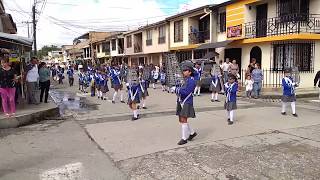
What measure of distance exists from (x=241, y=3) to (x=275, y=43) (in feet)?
12.6

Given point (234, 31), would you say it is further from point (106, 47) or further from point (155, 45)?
point (106, 47)

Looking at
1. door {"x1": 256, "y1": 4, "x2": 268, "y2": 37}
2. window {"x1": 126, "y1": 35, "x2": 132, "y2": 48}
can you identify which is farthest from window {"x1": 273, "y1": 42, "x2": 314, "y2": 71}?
window {"x1": 126, "y1": 35, "x2": 132, "y2": 48}

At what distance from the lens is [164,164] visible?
6.14 metres

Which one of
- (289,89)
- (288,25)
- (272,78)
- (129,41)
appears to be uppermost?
(129,41)

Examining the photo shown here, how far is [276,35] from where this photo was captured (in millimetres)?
19203

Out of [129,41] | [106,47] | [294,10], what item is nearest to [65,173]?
[294,10]

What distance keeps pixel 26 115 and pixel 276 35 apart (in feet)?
45.7

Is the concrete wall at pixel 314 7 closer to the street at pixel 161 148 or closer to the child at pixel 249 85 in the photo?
the child at pixel 249 85

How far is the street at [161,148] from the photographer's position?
5766 mm

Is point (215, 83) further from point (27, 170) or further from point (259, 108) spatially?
point (27, 170)

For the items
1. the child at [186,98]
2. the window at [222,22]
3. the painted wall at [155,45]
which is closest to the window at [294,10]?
the window at [222,22]

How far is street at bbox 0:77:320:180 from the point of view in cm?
577

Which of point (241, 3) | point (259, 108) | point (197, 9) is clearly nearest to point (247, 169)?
point (259, 108)

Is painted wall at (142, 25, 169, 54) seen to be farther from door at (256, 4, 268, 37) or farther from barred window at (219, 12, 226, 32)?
door at (256, 4, 268, 37)
